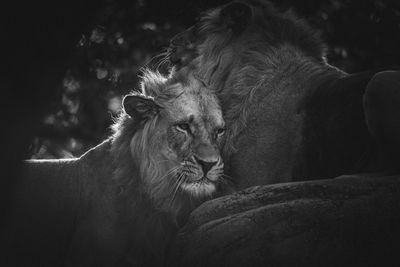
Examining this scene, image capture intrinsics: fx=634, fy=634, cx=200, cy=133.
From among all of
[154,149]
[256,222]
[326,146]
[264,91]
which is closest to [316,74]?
[264,91]

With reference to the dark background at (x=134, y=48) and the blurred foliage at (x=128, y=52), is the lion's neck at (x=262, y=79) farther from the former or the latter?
the blurred foliage at (x=128, y=52)

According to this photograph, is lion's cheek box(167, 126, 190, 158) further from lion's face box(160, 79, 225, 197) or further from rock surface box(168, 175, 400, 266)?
rock surface box(168, 175, 400, 266)

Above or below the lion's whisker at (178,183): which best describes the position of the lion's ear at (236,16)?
above

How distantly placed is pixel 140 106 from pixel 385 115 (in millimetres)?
2023

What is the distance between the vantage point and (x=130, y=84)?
7570mm

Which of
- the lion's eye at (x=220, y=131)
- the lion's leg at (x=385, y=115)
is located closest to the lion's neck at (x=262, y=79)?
the lion's eye at (x=220, y=131)

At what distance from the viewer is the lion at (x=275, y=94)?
14.6 feet

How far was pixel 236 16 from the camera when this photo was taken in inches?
223

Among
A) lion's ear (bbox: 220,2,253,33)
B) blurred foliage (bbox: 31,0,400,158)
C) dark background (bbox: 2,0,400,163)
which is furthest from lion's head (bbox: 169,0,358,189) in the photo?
blurred foliage (bbox: 31,0,400,158)

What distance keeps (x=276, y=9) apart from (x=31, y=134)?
4.57 meters

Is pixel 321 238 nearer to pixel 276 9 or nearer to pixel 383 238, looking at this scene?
pixel 383 238

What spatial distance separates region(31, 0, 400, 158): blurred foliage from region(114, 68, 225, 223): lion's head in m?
2.26

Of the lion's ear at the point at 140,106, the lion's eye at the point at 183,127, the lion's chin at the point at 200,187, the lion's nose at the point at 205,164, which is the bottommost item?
the lion's chin at the point at 200,187

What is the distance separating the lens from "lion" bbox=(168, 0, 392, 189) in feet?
14.6
